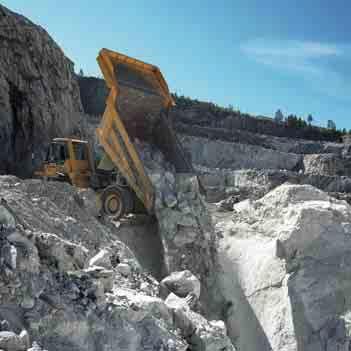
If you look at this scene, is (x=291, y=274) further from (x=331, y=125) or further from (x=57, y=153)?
(x=331, y=125)

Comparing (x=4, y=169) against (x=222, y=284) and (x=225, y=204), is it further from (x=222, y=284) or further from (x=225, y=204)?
(x=222, y=284)

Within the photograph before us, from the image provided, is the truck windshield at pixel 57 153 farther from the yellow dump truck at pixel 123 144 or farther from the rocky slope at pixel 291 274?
the rocky slope at pixel 291 274

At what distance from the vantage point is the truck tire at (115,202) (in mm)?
9281

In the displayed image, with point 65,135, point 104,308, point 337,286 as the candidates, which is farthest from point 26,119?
point 104,308

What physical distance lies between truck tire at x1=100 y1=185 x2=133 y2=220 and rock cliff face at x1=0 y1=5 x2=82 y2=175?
6.13 metres

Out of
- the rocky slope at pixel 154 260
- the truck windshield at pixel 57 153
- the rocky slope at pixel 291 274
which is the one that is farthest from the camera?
the truck windshield at pixel 57 153

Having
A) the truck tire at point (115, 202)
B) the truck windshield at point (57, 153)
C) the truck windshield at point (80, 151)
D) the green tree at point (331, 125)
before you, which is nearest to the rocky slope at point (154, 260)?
the truck tire at point (115, 202)

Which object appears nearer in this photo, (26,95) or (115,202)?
(115,202)

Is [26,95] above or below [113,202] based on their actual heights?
above

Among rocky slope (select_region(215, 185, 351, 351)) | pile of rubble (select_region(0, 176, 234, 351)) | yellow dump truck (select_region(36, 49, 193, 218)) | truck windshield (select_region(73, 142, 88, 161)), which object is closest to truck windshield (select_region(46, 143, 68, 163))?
yellow dump truck (select_region(36, 49, 193, 218))

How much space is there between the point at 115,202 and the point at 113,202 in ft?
0.18

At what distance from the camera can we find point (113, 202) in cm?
946

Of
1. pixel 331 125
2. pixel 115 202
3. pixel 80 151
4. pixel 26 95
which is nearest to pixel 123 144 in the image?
pixel 115 202

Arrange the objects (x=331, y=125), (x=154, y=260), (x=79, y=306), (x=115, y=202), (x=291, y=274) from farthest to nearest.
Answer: (x=331, y=125) → (x=115, y=202) → (x=154, y=260) → (x=291, y=274) → (x=79, y=306)
